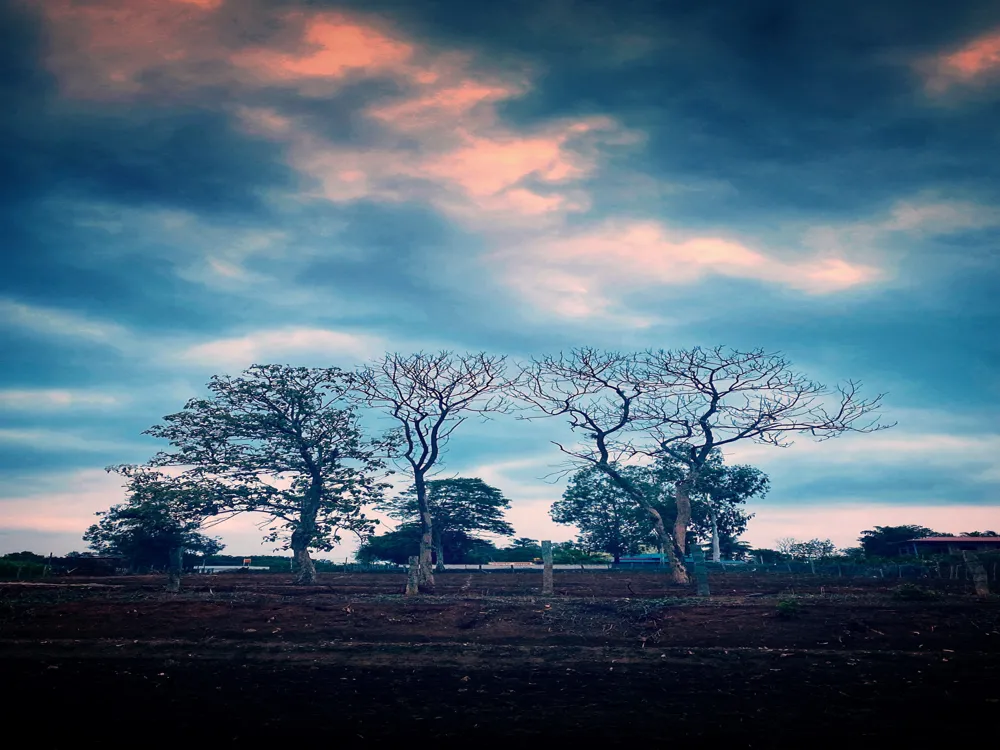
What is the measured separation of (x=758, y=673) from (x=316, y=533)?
33.7m

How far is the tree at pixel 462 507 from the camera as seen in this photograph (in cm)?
6950

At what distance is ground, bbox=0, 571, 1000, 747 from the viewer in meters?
7.91

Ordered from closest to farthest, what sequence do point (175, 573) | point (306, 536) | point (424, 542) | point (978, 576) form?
point (978, 576)
point (175, 573)
point (424, 542)
point (306, 536)

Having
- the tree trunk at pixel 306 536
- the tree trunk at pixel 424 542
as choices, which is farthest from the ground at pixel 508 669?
the tree trunk at pixel 306 536

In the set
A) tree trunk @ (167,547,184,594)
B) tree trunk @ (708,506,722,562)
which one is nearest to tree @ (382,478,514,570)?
tree trunk @ (708,506,722,562)

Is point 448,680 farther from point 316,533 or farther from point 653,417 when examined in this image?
point 316,533

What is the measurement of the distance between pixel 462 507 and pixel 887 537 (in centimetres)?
4723

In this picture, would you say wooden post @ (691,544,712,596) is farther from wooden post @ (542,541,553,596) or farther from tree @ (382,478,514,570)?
tree @ (382,478,514,570)

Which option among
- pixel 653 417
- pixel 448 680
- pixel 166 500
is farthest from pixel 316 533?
pixel 448 680

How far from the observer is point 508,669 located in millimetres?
11539

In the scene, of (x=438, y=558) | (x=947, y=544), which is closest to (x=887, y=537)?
(x=947, y=544)

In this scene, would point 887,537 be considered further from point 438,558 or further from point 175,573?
point 175,573

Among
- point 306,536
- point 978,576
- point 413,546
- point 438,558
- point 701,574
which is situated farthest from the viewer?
point 413,546

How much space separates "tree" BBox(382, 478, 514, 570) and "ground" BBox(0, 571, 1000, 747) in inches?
1981
